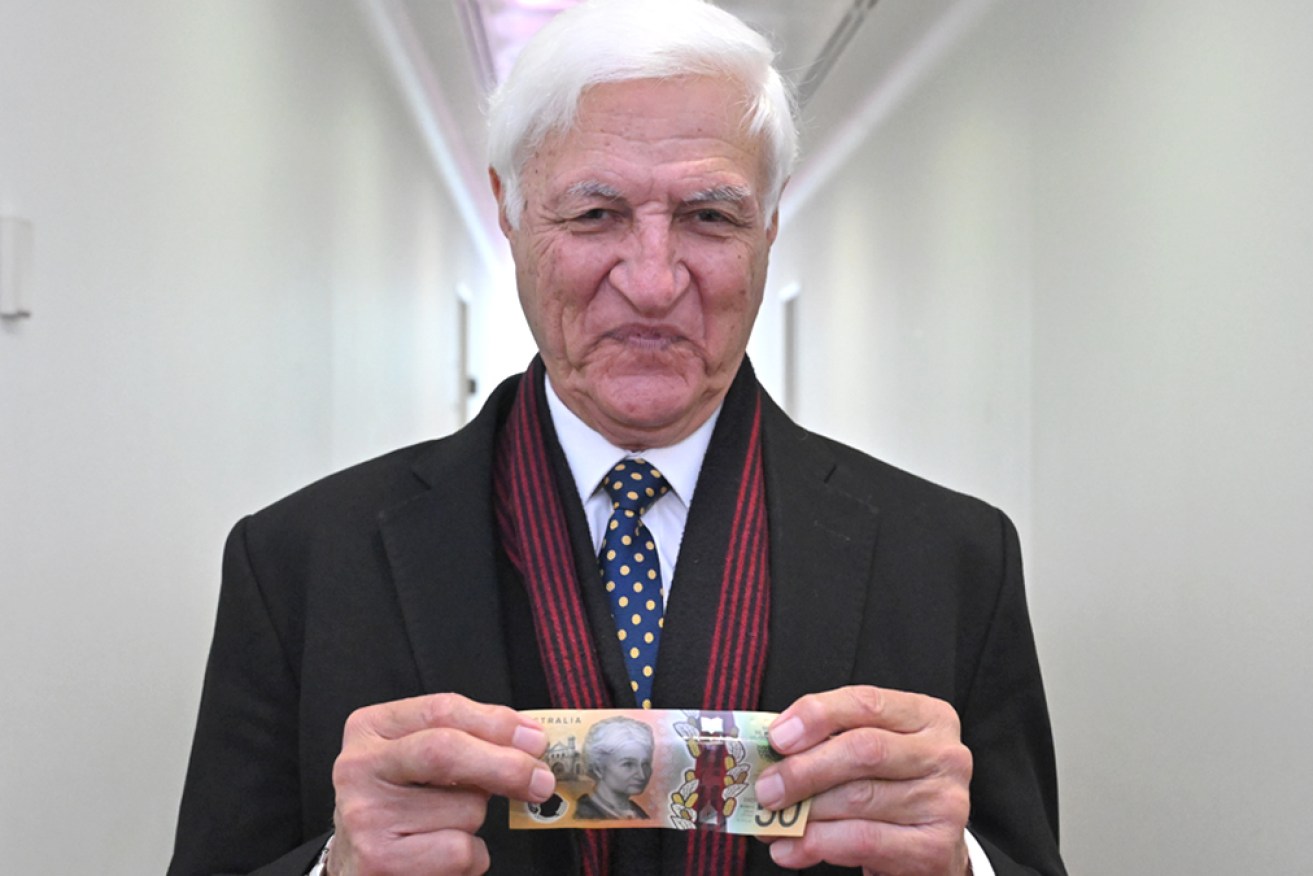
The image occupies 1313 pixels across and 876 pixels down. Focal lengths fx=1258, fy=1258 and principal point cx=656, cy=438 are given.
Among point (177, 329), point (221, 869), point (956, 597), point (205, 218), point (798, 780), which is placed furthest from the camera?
point (205, 218)

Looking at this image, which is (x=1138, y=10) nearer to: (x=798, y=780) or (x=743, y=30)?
(x=743, y=30)

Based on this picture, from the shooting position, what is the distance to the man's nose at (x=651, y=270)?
1.46 m

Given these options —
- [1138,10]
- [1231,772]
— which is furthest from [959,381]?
[1231,772]

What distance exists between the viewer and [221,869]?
1.46m

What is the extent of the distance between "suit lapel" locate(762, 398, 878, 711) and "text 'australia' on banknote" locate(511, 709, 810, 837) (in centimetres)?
21

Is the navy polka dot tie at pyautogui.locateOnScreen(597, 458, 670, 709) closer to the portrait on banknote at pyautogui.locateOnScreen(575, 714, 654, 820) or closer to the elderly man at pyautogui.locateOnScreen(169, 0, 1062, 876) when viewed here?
the elderly man at pyautogui.locateOnScreen(169, 0, 1062, 876)

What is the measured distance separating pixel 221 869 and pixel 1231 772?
220cm

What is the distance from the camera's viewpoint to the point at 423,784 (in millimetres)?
1183

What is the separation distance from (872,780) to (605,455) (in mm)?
546

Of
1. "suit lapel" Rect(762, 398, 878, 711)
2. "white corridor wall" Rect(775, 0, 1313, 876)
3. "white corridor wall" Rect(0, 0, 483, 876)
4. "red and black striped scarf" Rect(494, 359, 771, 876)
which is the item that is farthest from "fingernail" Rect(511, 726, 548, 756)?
"white corridor wall" Rect(775, 0, 1313, 876)

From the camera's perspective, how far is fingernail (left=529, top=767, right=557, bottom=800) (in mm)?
1168

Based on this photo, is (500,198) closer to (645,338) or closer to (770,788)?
(645,338)

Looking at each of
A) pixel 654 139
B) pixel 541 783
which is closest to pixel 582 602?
pixel 541 783

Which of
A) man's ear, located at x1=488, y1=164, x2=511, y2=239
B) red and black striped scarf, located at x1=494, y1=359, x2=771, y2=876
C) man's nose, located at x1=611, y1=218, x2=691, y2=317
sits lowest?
red and black striped scarf, located at x1=494, y1=359, x2=771, y2=876
